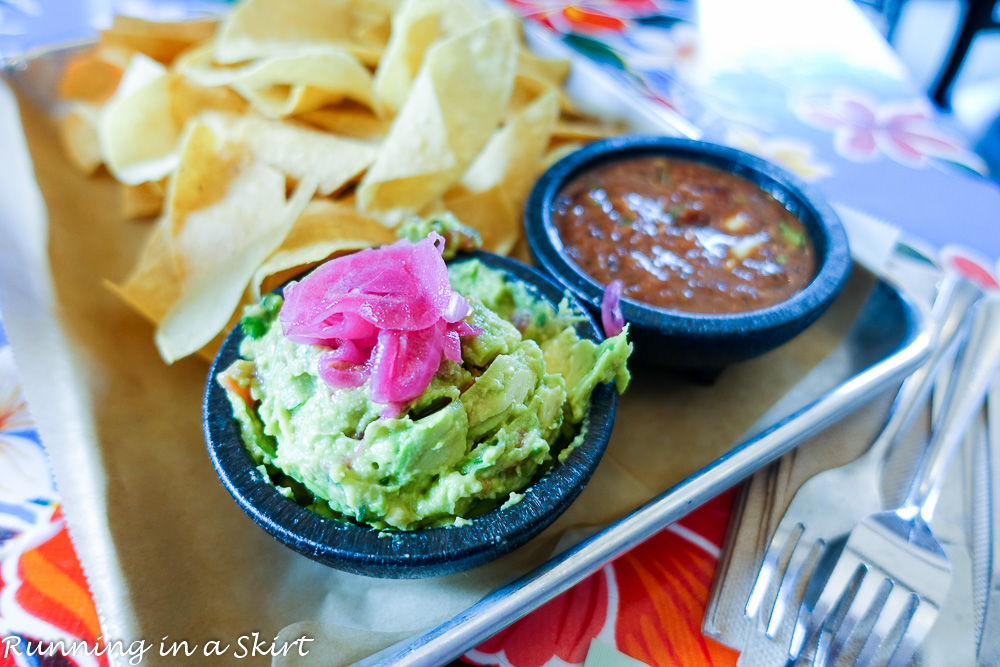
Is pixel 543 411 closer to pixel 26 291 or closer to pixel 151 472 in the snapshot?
pixel 151 472

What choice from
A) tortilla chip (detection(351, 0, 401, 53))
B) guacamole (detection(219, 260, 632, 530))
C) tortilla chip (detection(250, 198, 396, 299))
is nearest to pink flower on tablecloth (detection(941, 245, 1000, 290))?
guacamole (detection(219, 260, 632, 530))

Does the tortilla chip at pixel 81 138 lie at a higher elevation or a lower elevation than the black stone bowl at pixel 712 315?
lower

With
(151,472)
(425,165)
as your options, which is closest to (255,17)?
(425,165)

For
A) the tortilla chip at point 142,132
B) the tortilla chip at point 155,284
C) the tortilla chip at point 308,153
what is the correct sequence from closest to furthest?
the tortilla chip at point 155,284 < the tortilla chip at point 308,153 < the tortilla chip at point 142,132

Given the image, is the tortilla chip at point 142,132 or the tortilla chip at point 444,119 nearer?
the tortilla chip at point 444,119

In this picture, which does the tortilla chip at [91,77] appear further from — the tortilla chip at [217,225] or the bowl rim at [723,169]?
the bowl rim at [723,169]

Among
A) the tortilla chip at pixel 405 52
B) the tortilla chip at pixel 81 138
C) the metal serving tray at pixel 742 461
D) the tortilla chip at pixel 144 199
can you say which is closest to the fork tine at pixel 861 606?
the metal serving tray at pixel 742 461

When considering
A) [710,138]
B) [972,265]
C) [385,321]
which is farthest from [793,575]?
[710,138]
